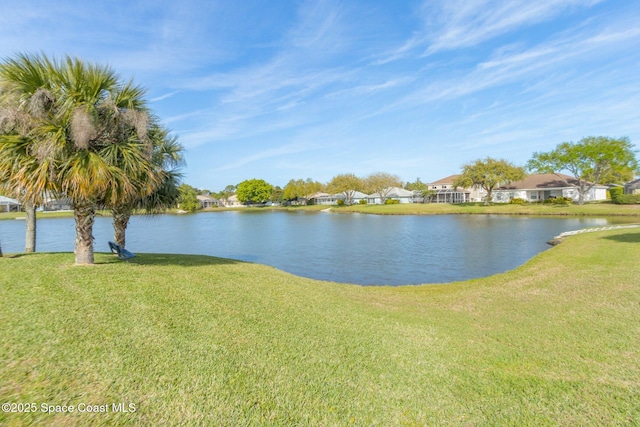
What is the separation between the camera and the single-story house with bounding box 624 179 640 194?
5507 centimetres

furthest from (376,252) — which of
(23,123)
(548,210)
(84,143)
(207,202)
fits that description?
(207,202)

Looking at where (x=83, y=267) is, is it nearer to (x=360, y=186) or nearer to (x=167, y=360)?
(x=167, y=360)

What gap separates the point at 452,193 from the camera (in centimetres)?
8344

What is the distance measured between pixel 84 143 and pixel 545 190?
77.2 meters

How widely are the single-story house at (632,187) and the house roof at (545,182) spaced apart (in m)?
7.25

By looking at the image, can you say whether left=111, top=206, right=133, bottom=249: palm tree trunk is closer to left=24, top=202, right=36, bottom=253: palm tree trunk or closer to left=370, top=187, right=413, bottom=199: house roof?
left=24, top=202, right=36, bottom=253: palm tree trunk

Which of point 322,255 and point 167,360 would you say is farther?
point 322,255

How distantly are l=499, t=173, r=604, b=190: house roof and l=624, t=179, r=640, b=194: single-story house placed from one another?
725cm

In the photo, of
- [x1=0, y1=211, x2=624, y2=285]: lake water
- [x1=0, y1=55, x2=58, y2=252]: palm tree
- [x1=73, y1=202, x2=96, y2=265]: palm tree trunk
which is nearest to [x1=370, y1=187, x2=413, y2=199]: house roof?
[x1=0, y1=211, x2=624, y2=285]: lake water

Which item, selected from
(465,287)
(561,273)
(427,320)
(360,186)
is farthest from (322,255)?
(360,186)

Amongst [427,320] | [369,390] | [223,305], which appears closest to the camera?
[369,390]

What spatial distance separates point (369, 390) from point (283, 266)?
46.3ft

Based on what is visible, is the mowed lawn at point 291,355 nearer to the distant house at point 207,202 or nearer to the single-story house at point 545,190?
the single-story house at point 545,190

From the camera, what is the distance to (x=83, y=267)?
25.5ft
